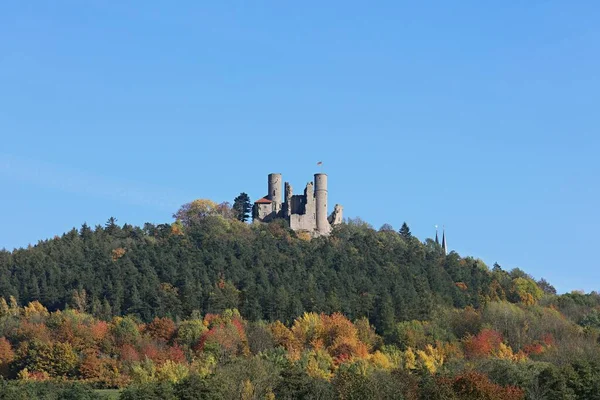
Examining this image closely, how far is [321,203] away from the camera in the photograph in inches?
4970

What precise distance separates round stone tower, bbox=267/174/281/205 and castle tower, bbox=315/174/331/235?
4.30m

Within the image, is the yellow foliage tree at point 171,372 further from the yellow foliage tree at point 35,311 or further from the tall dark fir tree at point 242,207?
the tall dark fir tree at point 242,207

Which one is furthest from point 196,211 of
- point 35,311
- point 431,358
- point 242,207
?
point 431,358

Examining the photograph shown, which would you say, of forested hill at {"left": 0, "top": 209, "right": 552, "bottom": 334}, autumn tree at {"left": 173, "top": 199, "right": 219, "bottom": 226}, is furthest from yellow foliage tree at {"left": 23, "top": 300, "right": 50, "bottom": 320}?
autumn tree at {"left": 173, "top": 199, "right": 219, "bottom": 226}

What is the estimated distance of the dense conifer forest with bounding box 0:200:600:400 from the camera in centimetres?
6562

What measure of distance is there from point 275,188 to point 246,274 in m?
15.4

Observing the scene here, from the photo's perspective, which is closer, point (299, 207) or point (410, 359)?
point (410, 359)

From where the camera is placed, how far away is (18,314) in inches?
4188

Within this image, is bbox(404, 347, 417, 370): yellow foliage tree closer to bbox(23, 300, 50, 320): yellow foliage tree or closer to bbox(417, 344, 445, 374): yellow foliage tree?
bbox(417, 344, 445, 374): yellow foliage tree

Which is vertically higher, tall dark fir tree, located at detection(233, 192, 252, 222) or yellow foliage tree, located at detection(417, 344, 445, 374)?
Answer: tall dark fir tree, located at detection(233, 192, 252, 222)

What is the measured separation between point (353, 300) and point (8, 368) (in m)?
32.6

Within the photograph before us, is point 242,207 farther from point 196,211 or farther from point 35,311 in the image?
point 35,311

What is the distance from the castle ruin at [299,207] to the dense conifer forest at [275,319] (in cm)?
171

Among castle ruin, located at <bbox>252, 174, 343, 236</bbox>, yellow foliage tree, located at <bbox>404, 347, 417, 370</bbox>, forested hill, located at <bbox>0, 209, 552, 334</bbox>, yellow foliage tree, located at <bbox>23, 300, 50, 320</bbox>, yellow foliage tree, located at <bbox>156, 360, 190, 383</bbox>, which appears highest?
castle ruin, located at <bbox>252, 174, 343, 236</bbox>
